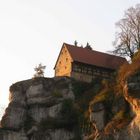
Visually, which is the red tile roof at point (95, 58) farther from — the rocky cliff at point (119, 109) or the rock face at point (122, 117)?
the rock face at point (122, 117)

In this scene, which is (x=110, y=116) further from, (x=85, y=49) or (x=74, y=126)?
(x=85, y=49)

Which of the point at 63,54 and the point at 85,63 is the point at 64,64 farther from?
the point at 85,63

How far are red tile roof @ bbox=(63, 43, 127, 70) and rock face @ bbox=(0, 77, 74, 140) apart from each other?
616 centimetres

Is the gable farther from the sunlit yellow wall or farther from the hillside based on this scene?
the hillside

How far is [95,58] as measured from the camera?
247 feet

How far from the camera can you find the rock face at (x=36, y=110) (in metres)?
62.2

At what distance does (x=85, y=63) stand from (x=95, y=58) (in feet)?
11.8

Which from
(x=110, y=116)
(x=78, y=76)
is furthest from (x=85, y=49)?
(x=110, y=116)

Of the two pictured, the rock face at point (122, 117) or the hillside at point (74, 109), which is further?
the hillside at point (74, 109)

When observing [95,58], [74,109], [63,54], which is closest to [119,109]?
[74,109]

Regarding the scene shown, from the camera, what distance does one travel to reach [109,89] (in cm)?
5731

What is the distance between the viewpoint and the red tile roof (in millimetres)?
73438

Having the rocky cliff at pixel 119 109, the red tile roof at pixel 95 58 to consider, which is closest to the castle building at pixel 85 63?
the red tile roof at pixel 95 58

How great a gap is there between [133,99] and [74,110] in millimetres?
16898
